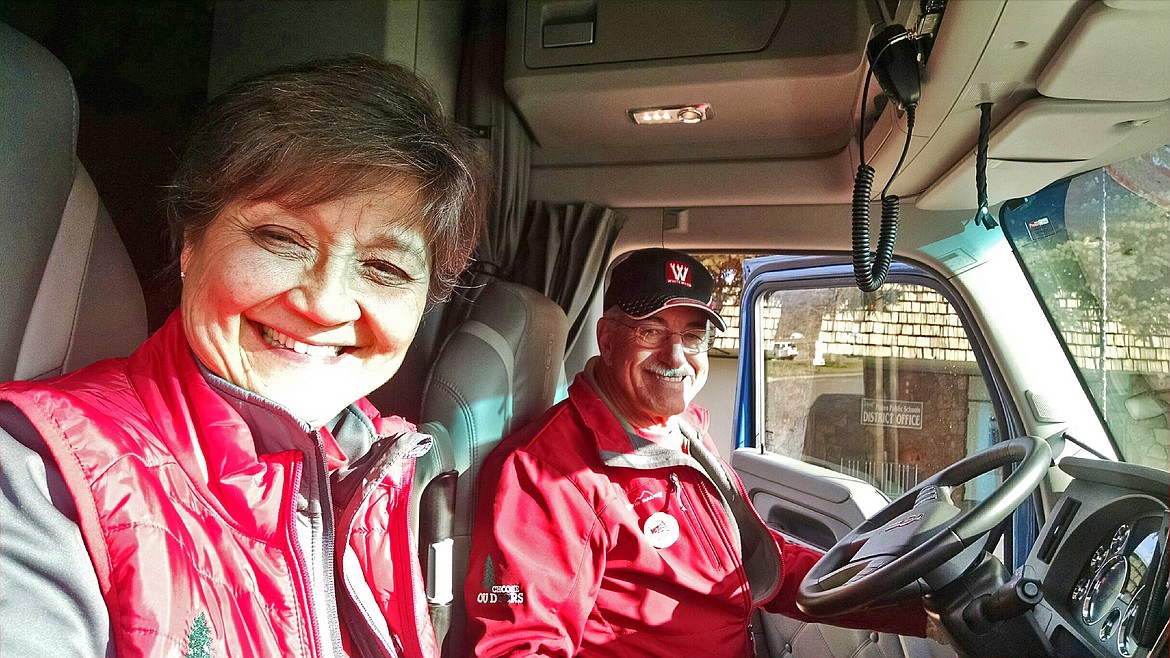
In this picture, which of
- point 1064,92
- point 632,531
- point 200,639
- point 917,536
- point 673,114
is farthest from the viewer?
point 673,114

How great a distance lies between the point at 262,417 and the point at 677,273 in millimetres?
1210

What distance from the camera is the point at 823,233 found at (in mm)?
2014

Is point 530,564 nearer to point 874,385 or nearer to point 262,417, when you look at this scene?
point 262,417

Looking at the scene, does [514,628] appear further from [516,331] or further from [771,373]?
[771,373]

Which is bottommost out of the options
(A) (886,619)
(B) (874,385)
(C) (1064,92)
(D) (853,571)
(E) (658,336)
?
(A) (886,619)

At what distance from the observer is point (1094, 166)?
1.54 m

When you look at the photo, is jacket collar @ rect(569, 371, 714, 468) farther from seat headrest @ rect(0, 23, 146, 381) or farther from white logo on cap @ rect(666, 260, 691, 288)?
seat headrest @ rect(0, 23, 146, 381)

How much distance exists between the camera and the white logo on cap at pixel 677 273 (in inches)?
76.9

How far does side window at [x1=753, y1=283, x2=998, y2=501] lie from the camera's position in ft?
6.35

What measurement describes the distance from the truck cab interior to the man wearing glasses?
0.43ft

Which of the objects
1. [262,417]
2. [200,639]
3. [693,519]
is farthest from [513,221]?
[200,639]

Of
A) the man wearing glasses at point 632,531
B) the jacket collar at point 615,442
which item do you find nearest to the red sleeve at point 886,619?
the man wearing glasses at point 632,531

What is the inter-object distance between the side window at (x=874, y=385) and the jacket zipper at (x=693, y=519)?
53cm

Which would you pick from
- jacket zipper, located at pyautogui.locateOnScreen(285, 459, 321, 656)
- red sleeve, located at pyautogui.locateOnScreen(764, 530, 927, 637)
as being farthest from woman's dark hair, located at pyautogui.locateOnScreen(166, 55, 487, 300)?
red sleeve, located at pyautogui.locateOnScreen(764, 530, 927, 637)
